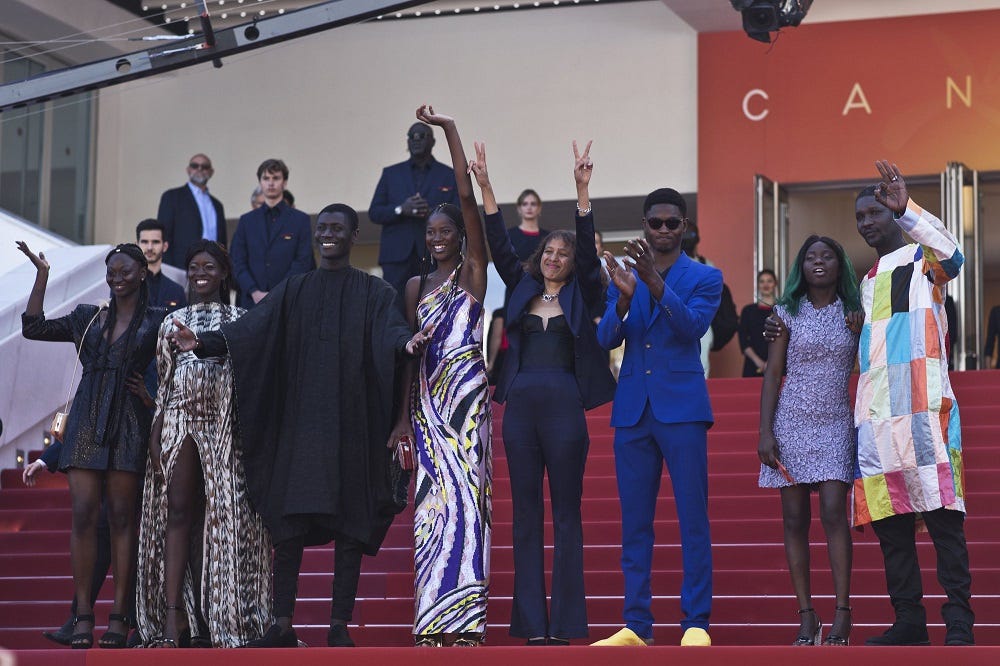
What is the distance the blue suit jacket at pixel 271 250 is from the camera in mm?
10523

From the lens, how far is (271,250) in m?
10.6

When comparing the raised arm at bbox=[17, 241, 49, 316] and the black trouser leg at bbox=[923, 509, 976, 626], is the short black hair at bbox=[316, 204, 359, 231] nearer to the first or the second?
the raised arm at bbox=[17, 241, 49, 316]

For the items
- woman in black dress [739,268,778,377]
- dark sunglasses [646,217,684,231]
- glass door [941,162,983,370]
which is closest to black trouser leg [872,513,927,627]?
dark sunglasses [646,217,684,231]

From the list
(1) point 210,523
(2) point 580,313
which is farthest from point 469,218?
(1) point 210,523

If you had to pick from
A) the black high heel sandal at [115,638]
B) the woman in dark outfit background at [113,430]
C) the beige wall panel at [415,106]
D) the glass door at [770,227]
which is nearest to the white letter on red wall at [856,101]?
the glass door at [770,227]

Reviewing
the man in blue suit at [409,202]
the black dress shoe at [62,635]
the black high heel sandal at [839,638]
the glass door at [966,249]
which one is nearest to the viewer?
the black high heel sandal at [839,638]

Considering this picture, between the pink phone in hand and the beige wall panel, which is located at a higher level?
the beige wall panel

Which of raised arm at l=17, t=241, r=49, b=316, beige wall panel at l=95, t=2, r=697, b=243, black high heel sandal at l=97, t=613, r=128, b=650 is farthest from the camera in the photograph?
beige wall panel at l=95, t=2, r=697, b=243

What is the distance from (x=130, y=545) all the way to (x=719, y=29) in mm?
10138

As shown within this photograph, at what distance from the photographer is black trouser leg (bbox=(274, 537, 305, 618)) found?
6.29m

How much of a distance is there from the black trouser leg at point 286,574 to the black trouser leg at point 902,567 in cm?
235

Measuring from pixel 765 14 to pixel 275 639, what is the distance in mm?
6660

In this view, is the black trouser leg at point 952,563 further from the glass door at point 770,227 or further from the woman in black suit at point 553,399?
the glass door at point 770,227

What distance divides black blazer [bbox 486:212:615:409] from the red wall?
8.46 meters
